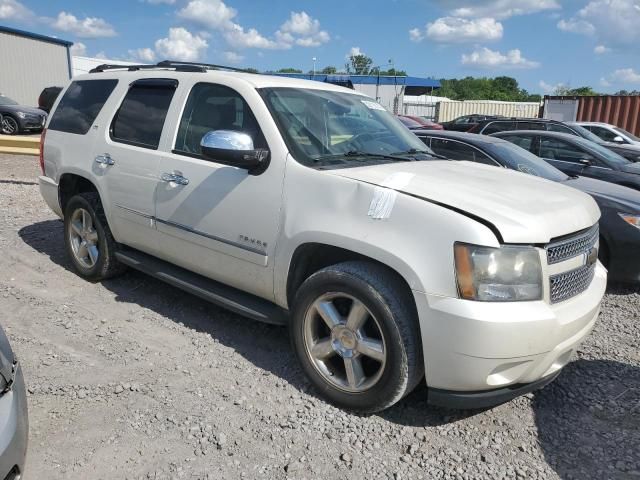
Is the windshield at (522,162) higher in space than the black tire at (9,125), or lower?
higher

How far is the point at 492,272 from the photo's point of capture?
2.57 m

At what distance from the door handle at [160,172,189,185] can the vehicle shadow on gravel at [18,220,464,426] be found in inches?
45.0

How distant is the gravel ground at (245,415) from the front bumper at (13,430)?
49cm

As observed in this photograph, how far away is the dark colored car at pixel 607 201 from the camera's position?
5125 millimetres

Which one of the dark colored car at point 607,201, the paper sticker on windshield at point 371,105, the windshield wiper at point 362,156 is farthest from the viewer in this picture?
the dark colored car at point 607,201

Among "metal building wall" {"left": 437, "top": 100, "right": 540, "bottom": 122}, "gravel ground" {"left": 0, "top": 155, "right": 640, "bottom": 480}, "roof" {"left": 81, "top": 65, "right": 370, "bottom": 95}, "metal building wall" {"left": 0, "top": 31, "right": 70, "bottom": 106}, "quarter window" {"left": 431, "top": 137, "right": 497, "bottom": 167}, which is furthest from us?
"metal building wall" {"left": 437, "top": 100, "right": 540, "bottom": 122}

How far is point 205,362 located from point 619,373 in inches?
112

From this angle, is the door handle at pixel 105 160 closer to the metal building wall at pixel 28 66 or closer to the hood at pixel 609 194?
the hood at pixel 609 194

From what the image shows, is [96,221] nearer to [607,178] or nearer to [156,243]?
[156,243]

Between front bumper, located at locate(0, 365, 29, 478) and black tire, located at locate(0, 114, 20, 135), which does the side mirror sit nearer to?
front bumper, located at locate(0, 365, 29, 478)

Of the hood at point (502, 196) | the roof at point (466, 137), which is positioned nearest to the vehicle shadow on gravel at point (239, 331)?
the hood at point (502, 196)

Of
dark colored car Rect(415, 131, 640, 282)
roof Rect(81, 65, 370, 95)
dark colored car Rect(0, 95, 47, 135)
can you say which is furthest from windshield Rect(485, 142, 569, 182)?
dark colored car Rect(0, 95, 47, 135)

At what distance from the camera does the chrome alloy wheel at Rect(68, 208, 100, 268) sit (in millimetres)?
4941

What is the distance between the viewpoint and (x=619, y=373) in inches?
148
